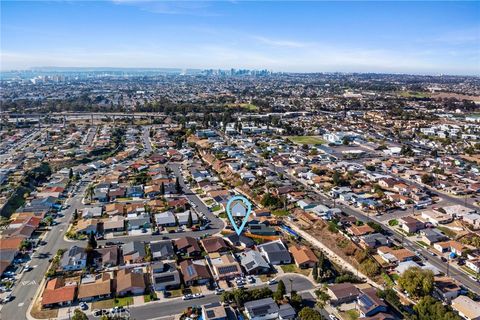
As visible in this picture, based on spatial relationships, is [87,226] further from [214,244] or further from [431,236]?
[431,236]

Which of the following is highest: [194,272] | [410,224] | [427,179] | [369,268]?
[427,179]

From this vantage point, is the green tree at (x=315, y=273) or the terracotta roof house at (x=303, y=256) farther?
the terracotta roof house at (x=303, y=256)

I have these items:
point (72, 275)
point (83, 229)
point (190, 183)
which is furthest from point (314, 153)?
point (72, 275)

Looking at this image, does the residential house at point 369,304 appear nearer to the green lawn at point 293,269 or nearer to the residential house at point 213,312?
the green lawn at point 293,269

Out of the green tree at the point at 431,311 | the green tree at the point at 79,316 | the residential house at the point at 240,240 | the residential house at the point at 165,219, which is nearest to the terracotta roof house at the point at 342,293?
the green tree at the point at 431,311

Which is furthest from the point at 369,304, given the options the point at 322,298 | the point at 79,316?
the point at 79,316

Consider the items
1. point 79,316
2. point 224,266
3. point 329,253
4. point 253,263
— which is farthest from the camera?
point 329,253

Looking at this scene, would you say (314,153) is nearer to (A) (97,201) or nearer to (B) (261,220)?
(B) (261,220)
